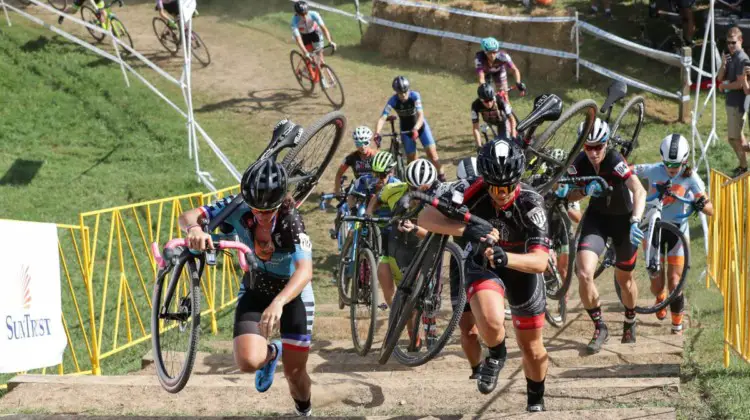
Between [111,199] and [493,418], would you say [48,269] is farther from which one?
[111,199]

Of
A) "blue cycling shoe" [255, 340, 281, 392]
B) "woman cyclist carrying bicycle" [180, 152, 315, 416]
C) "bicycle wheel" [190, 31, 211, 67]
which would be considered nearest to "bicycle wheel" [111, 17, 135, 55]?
"bicycle wheel" [190, 31, 211, 67]

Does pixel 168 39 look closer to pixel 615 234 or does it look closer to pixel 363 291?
pixel 363 291

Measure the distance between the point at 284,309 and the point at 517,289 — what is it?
1670mm

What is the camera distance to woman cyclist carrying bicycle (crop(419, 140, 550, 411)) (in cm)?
671

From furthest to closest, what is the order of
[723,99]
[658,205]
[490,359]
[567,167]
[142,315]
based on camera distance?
[723,99]
[142,315]
[658,205]
[567,167]
[490,359]

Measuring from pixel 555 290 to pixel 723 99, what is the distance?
30.9 feet

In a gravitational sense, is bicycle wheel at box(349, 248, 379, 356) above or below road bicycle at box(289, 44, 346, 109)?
below

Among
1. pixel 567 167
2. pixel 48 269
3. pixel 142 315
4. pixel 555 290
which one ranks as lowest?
pixel 142 315

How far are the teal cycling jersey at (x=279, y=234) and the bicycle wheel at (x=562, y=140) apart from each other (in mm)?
2667

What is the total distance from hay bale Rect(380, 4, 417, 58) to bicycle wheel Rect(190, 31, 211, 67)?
4.05 meters

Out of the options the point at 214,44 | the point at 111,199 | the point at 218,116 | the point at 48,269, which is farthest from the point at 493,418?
the point at 214,44

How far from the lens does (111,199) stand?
16094 mm

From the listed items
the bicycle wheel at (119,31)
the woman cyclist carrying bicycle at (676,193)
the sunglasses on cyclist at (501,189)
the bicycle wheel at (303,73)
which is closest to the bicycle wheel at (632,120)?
the woman cyclist carrying bicycle at (676,193)

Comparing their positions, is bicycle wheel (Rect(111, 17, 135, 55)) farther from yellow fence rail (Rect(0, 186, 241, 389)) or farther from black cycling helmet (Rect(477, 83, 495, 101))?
black cycling helmet (Rect(477, 83, 495, 101))
